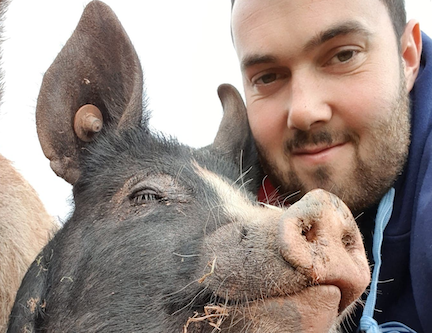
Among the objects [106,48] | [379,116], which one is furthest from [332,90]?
[106,48]

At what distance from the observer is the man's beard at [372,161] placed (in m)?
3.00

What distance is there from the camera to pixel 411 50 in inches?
135

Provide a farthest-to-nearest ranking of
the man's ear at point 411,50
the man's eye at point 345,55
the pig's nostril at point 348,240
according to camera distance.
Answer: the man's ear at point 411,50, the man's eye at point 345,55, the pig's nostril at point 348,240

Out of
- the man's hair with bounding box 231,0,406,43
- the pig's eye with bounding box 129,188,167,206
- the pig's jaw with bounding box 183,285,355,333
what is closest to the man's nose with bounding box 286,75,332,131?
the man's hair with bounding box 231,0,406,43

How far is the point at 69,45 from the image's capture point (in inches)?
106

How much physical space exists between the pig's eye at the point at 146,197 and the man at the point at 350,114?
94 centimetres

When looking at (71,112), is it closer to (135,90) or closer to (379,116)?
(135,90)

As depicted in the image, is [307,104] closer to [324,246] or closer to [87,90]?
[87,90]

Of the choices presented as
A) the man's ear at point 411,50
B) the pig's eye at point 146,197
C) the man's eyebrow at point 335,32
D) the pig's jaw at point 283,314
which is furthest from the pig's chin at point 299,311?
the man's ear at point 411,50

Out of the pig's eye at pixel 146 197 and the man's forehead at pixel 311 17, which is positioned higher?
the man's forehead at pixel 311 17

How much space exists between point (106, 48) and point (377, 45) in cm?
149

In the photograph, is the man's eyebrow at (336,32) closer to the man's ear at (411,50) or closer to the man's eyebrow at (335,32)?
the man's eyebrow at (335,32)

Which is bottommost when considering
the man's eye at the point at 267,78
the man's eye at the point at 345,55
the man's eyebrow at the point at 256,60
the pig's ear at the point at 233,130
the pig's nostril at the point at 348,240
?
the pig's nostril at the point at 348,240

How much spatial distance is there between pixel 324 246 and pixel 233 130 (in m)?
1.58
